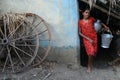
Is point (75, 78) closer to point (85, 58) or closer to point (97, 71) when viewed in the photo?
point (97, 71)

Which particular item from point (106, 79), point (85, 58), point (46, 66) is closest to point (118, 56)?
point (85, 58)

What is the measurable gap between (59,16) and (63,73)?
1.37m

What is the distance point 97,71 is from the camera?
7.65 meters

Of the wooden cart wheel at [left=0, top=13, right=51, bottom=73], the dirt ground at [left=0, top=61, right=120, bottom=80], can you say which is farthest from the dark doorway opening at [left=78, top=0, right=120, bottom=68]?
the wooden cart wheel at [left=0, top=13, right=51, bottom=73]

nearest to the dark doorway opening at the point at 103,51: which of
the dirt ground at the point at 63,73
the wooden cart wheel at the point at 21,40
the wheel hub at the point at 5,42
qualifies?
the dirt ground at the point at 63,73

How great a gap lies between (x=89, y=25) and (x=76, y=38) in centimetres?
45

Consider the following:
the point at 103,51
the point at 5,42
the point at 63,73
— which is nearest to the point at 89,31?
the point at 63,73

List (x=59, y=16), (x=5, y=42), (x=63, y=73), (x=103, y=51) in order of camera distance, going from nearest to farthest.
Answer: (x=5, y=42), (x=63, y=73), (x=59, y=16), (x=103, y=51)

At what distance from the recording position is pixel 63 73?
7.39 meters

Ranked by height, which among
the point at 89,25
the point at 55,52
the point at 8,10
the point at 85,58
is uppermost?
the point at 8,10

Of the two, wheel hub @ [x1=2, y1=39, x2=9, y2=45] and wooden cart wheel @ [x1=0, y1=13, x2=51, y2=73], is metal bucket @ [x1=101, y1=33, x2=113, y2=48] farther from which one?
wheel hub @ [x1=2, y1=39, x2=9, y2=45]

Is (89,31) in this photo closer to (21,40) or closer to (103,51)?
(21,40)

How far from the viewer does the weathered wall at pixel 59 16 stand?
746cm

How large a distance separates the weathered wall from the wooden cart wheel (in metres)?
0.19
